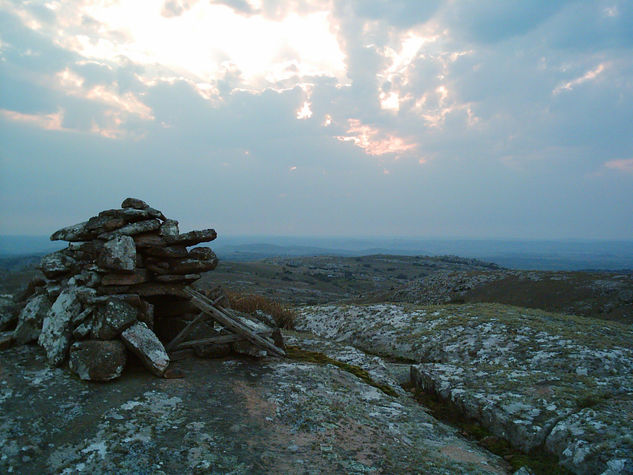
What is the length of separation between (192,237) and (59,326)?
3.40 m

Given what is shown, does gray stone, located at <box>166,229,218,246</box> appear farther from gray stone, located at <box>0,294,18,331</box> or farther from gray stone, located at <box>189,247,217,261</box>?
gray stone, located at <box>0,294,18,331</box>

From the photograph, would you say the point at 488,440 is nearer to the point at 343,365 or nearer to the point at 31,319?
the point at 343,365

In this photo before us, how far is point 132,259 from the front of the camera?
8.27 meters

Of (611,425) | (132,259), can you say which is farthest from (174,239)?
(611,425)

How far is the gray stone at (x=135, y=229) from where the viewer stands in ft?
28.0

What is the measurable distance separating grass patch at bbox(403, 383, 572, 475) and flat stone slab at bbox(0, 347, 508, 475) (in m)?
0.28

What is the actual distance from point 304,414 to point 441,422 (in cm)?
275

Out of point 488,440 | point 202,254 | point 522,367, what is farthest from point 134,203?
point 522,367

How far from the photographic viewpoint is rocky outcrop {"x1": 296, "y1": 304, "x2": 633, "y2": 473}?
581cm

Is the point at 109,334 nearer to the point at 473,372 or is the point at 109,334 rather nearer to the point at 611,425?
the point at 473,372

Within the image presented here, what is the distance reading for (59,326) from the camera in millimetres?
8016

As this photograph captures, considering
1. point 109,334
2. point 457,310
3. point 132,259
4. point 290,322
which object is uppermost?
point 132,259

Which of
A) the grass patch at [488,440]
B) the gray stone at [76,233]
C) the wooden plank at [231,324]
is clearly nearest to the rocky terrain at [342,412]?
the grass patch at [488,440]

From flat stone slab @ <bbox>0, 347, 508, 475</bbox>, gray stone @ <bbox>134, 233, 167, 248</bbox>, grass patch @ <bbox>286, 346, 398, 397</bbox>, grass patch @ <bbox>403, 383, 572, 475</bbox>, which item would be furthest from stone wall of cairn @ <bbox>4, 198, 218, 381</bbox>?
grass patch @ <bbox>403, 383, 572, 475</bbox>
